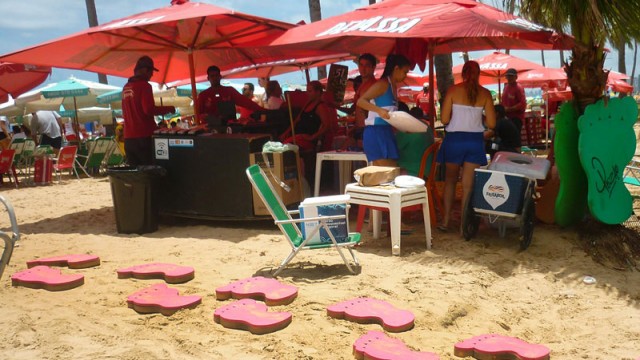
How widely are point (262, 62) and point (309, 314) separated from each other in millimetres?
7360

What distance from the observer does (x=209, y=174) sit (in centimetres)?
745

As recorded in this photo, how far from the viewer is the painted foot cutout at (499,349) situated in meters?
3.64

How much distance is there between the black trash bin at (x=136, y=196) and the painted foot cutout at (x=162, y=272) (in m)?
1.91

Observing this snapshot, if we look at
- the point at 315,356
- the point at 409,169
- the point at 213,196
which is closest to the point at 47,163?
the point at 213,196

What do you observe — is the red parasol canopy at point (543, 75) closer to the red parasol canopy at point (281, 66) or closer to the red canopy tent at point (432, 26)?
the red parasol canopy at point (281, 66)

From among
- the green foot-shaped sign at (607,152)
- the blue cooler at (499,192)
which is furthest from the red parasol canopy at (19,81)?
the green foot-shaped sign at (607,152)

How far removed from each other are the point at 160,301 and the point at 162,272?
873 millimetres

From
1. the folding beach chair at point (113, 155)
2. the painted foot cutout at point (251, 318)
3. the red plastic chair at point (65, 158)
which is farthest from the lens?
the folding beach chair at point (113, 155)

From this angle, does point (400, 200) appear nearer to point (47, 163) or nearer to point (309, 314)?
point (309, 314)

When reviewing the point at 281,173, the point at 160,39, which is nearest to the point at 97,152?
the point at 160,39

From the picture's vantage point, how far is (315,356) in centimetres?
369

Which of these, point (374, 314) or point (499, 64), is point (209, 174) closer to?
point (374, 314)

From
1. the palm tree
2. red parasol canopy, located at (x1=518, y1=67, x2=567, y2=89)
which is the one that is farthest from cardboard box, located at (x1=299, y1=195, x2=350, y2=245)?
red parasol canopy, located at (x1=518, y1=67, x2=567, y2=89)

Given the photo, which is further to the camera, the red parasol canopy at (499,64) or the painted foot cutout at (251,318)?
the red parasol canopy at (499,64)
